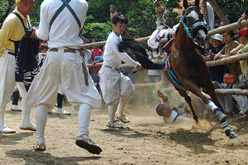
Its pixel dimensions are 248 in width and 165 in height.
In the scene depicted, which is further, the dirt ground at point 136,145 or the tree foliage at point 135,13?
the tree foliage at point 135,13

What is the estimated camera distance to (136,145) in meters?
6.65

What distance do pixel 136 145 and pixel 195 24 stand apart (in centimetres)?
192

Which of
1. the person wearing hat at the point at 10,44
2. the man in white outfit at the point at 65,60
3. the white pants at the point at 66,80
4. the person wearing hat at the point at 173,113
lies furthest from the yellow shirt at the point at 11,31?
the person wearing hat at the point at 173,113

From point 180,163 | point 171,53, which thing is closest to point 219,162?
point 180,163

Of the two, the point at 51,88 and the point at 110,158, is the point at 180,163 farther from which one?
the point at 51,88

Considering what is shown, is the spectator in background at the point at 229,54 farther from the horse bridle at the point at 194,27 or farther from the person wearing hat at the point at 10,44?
the person wearing hat at the point at 10,44

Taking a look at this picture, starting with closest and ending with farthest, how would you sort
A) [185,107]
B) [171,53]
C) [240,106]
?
[171,53], [240,106], [185,107]

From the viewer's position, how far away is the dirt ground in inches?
216

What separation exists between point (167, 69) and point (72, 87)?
303cm

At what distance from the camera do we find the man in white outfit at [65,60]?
574 centimetres

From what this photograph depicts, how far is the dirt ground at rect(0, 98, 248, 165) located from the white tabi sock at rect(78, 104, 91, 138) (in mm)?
295

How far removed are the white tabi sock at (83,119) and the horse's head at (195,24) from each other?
225 cm

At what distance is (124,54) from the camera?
8.47m

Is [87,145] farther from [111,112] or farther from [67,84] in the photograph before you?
[111,112]
